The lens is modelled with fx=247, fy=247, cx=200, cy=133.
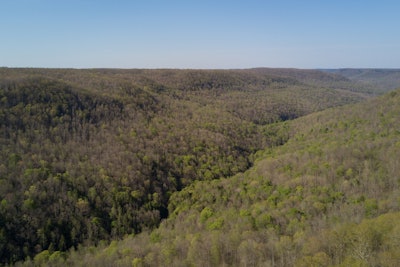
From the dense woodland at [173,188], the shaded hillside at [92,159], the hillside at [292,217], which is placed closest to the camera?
the hillside at [292,217]

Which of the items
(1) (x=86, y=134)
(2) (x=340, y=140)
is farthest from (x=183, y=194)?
(2) (x=340, y=140)

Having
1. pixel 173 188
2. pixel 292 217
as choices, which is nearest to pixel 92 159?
Answer: pixel 173 188

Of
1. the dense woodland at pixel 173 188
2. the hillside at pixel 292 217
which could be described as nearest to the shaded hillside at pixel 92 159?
the dense woodland at pixel 173 188

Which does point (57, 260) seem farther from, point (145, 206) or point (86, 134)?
point (86, 134)

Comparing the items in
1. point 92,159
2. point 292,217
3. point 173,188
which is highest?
point 92,159

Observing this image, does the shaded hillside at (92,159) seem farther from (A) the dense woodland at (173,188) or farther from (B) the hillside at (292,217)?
(B) the hillside at (292,217)

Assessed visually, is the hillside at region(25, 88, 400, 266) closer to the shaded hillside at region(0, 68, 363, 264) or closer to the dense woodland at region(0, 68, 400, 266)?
the dense woodland at region(0, 68, 400, 266)

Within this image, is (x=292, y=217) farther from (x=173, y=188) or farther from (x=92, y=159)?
(x=92, y=159)
